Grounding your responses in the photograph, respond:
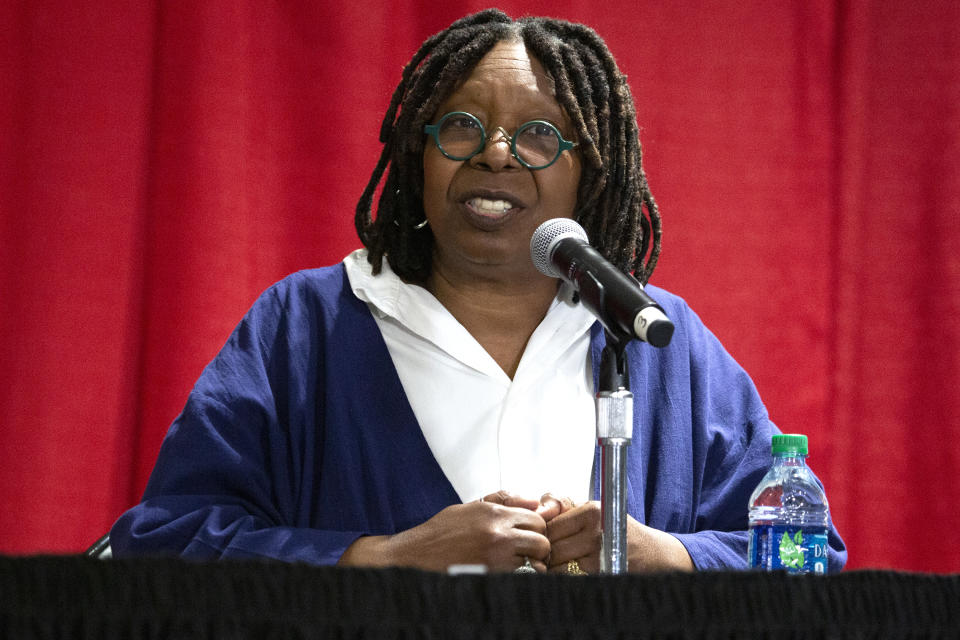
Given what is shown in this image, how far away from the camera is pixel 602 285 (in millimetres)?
969

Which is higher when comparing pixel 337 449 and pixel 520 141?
pixel 520 141

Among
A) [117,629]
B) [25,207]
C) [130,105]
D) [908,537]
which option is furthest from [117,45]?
[908,537]

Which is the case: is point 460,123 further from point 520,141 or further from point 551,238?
point 551,238

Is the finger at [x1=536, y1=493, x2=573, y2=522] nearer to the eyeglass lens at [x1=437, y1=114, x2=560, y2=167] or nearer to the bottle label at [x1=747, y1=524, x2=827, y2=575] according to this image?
the bottle label at [x1=747, y1=524, x2=827, y2=575]

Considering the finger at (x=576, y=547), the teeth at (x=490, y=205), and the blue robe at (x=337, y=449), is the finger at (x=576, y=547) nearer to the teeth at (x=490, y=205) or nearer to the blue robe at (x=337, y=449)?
the blue robe at (x=337, y=449)

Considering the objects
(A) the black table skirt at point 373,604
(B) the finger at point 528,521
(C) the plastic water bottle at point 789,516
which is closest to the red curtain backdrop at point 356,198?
(C) the plastic water bottle at point 789,516

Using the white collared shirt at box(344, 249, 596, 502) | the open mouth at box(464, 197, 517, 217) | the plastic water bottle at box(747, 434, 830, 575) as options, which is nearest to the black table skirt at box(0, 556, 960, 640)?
the plastic water bottle at box(747, 434, 830, 575)

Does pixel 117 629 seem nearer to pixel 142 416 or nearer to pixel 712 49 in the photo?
pixel 142 416

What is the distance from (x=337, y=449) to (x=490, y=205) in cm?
40

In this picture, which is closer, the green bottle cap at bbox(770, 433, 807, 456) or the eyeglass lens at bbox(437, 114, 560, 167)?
the green bottle cap at bbox(770, 433, 807, 456)

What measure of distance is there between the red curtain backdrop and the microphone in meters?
1.08

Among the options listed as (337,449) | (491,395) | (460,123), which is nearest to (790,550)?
(491,395)

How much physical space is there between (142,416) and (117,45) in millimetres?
677

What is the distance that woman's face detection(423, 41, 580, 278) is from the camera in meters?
1.56
